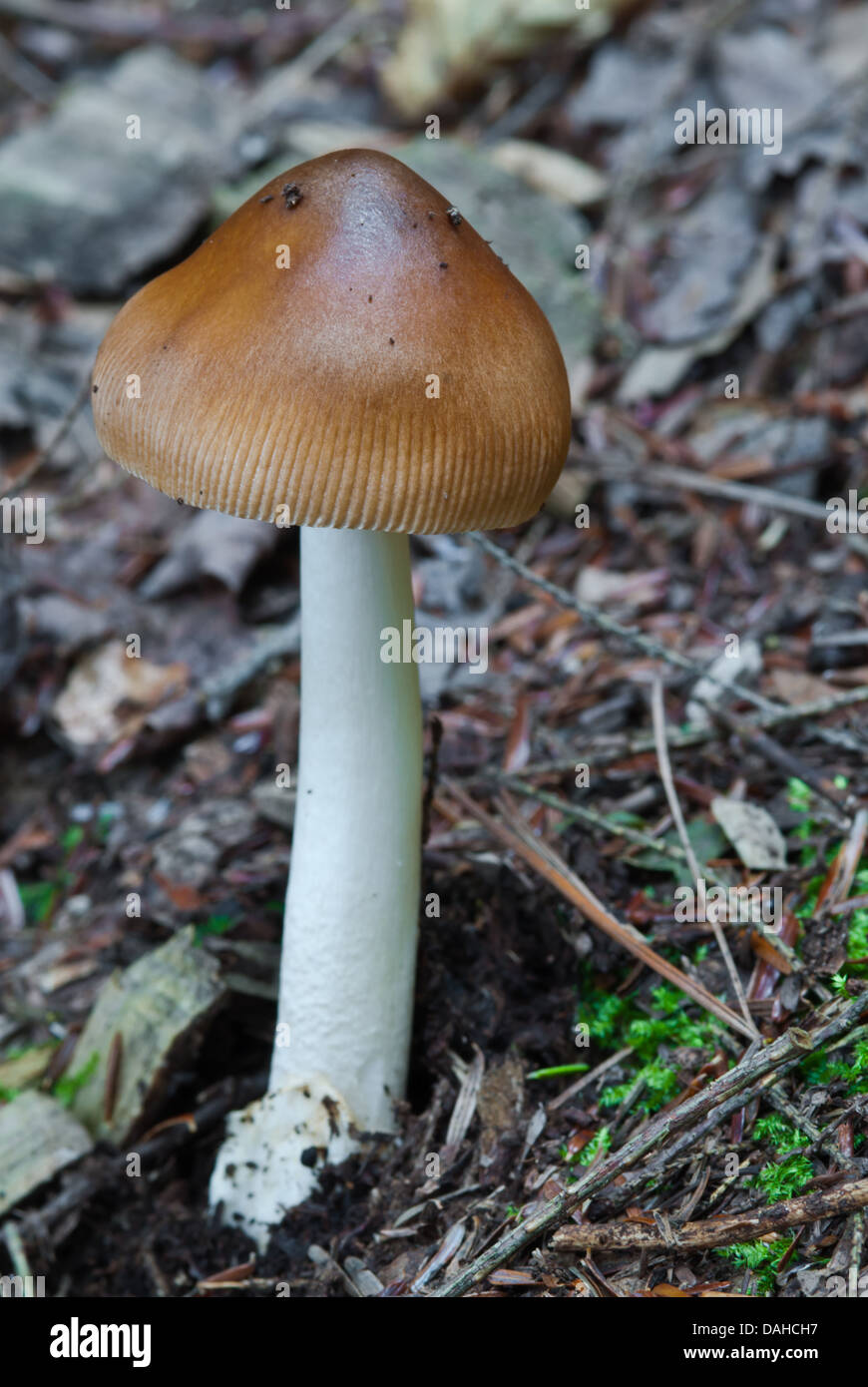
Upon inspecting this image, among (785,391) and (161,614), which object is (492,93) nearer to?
(785,391)

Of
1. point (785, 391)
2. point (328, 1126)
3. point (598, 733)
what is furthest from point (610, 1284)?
point (785, 391)

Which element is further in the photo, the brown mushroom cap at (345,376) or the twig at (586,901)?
the twig at (586,901)

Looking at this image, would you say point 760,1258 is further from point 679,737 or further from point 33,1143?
point 33,1143

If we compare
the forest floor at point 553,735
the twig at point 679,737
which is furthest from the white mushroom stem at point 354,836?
the twig at point 679,737

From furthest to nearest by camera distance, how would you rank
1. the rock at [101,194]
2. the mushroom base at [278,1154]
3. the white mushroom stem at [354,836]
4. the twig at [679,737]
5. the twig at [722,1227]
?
the rock at [101,194], the twig at [679,737], the mushroom base at [278,1154], the white mushroom stem at [354,836], the twig at [722,1227]

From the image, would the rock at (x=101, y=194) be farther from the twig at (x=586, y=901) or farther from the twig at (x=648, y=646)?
the twig at (x=586, y=901)

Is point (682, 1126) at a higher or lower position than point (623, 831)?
lower

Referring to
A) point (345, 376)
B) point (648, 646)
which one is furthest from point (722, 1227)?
point (345, 376)
